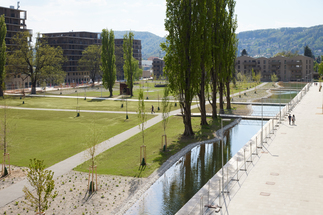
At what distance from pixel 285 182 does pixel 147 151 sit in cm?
1286

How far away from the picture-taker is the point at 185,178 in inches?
888

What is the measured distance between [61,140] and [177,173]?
15.1 metres

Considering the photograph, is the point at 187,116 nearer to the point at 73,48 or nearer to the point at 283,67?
the point at 73,48

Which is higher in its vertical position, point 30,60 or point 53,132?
point 30,60

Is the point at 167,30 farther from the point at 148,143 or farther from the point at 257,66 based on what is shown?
the point at 257,66

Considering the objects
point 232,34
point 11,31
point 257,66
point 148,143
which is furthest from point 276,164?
point 257,66

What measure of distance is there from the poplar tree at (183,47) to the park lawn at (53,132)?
9531 mm

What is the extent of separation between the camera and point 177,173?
934 inches

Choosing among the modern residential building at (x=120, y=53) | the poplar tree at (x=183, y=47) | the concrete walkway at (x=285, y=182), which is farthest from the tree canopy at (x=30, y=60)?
the concrete walkway at (x=285, y=182)

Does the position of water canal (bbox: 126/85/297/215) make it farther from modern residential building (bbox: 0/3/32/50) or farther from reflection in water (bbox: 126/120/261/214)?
modern residential building (bbox: 0/3/32/50)

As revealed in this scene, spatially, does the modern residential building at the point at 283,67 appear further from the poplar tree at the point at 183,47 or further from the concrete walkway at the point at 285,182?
the concrete walkway at the point at 285,182

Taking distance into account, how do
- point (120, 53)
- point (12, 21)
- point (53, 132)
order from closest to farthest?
1. point (53, 132)
2. point (12, 21)
3. point (120, 53)

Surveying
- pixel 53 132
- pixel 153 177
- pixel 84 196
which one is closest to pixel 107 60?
pixel 53 132

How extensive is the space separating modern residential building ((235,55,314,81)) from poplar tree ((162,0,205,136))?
119m
